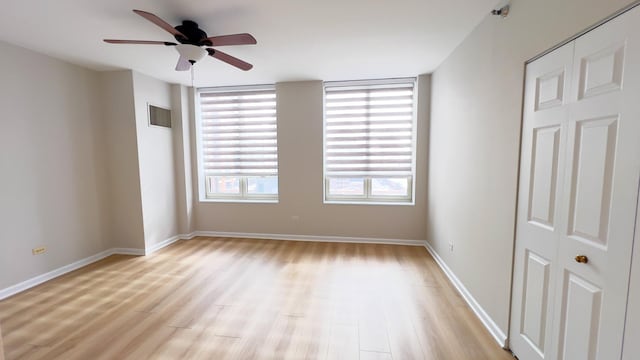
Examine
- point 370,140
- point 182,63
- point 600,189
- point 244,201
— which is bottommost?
point 244,201

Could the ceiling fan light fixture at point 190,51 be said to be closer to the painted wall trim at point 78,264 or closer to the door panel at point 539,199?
the door panel at point 539,199

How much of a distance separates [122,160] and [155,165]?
1.37 ft

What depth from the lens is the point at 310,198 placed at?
4332mm

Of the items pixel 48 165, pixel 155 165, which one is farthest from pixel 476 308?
pixel 48 165

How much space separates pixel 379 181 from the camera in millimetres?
4324

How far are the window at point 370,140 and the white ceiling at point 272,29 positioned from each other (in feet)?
2.08

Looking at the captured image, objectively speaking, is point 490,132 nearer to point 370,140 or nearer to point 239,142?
point 370,140

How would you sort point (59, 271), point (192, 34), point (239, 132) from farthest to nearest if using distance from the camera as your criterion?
1. point (239, 132)
2. point (59, 271)
3. point (192, 34)

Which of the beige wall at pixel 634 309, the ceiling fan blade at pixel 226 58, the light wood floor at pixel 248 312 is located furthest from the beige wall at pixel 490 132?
the ceiling fan blade at pixel 226 58

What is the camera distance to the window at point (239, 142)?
4.45 m

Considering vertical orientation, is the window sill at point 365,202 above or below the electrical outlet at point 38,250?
above

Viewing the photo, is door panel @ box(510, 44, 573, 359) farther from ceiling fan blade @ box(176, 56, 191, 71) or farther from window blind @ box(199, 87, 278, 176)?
window blind @ box(199, 87, 278, 176)

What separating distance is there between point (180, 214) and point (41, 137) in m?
2.06

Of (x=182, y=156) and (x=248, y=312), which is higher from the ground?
(x=182, y=156)
